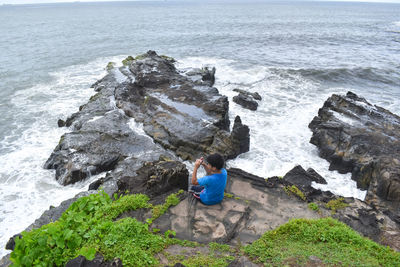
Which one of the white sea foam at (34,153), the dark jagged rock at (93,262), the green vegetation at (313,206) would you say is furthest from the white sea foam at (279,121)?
the dark jagged rock at (93,262)

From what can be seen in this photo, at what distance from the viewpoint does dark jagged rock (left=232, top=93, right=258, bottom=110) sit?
75.3 feet

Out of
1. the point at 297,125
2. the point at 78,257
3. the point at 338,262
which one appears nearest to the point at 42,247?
the point at 78,257

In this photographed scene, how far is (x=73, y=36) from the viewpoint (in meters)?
61.7

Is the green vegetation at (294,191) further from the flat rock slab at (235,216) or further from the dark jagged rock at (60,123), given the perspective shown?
the dark jagged rock at (60,123)

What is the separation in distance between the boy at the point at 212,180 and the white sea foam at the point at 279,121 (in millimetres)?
6746

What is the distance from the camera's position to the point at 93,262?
19.8ft

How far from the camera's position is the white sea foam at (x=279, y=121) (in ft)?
49.9

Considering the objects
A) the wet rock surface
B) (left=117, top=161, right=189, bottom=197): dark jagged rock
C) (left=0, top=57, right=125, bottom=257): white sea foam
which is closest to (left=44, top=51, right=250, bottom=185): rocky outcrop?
the wet rock surface

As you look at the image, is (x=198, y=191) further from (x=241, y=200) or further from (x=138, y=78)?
(x=138, y=78)

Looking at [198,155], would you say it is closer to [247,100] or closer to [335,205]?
[335,205]

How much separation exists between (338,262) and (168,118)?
44.1 feet

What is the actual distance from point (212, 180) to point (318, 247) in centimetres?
323

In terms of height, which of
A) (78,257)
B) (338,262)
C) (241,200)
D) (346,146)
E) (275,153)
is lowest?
(275,153)

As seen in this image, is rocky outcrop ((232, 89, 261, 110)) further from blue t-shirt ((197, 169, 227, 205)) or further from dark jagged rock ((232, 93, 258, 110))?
blue t-shirt ((197, 169, 227, 205))
